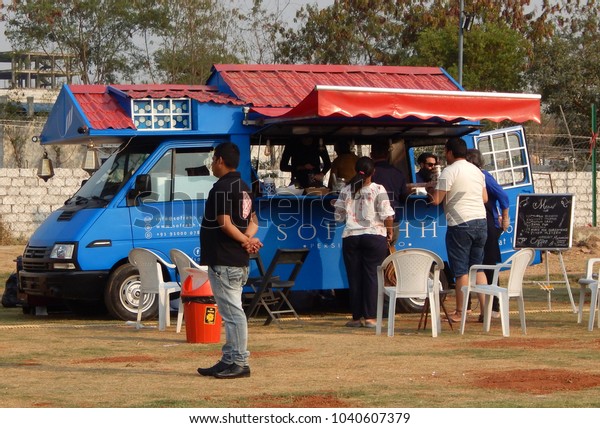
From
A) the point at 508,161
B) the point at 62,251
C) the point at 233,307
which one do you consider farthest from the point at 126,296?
the point at 508,161

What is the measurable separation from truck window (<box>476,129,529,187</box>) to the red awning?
6.15 ft

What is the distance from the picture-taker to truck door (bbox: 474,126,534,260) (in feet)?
50.0

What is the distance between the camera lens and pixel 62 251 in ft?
44.3

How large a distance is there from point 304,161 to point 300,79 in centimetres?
108

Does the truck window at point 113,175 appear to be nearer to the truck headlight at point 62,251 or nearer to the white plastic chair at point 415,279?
the truck headlight at point 62,251

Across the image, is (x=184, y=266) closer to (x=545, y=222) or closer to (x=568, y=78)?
(x=545, y=222)

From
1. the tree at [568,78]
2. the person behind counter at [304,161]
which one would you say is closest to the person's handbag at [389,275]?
the person behind counter at [304,161]

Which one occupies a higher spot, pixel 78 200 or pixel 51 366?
pixel 78 200

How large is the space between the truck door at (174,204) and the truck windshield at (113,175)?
261mm

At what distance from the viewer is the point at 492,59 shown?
3853 cm

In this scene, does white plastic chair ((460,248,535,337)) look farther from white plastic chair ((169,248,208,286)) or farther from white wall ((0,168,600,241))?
white wall ((0,168,600,241))

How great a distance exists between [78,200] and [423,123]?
4.25m

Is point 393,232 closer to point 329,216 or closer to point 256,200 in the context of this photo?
point 329,216
